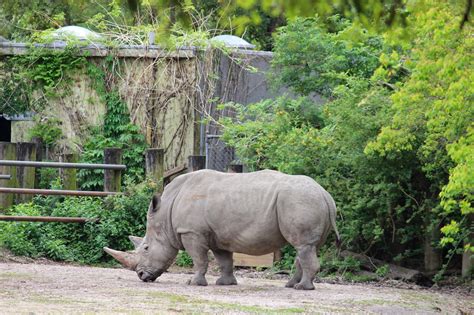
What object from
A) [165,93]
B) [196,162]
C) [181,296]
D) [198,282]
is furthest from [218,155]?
[181,296]

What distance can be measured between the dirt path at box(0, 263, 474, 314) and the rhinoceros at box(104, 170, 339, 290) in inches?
13.0

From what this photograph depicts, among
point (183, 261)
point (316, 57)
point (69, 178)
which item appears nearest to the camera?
point (183, 261)

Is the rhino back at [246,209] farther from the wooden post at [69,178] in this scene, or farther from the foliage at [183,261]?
the wooden post at [69,178]

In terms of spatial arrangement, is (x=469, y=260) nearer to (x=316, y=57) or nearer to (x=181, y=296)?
(x=316, y=57)

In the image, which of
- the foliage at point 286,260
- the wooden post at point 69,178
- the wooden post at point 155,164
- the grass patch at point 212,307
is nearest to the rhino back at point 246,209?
the grass patch at point 212,307

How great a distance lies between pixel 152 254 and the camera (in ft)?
47.6

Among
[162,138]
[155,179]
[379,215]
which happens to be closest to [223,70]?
Result: [162,138]

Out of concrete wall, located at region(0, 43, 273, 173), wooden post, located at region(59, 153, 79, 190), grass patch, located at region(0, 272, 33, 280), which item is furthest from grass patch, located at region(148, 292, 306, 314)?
concrete wall, located at region(0, 43, 273, 173)

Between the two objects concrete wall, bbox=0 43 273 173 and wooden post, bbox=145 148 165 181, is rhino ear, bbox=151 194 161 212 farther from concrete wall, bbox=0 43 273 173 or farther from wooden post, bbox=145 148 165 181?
concrete wall, bbox=0 43 273 173

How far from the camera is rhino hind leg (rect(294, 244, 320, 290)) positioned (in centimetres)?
1378

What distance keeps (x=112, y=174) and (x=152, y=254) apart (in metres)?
4.52

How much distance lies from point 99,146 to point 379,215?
7.00m

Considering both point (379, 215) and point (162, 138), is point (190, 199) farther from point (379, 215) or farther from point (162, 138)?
point (162, 138)

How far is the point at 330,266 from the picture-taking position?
17156 mm
